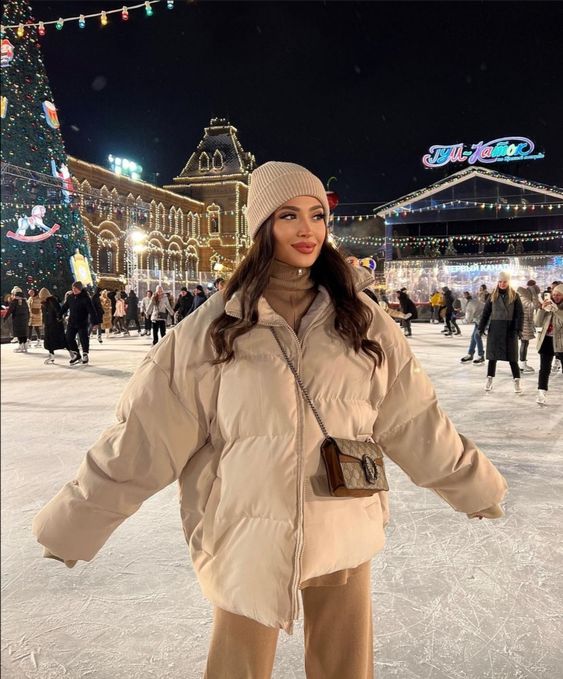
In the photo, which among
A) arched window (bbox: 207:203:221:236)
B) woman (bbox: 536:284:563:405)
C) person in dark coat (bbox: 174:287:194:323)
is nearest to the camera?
woman (bbox: 536:284:563:405)

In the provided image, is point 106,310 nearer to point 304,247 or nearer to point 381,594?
point 381,594

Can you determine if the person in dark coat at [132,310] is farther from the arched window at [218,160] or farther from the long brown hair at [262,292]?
the arched window at [218,160]

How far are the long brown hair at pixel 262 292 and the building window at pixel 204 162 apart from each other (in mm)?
40985

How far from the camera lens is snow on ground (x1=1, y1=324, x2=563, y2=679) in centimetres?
152

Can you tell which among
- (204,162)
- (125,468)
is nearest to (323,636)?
(125,468)

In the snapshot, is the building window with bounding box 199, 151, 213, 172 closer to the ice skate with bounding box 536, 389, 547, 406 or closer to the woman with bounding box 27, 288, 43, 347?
the woman with bounding box 27, 288, 43, 347

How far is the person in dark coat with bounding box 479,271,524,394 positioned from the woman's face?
5049 millimetres

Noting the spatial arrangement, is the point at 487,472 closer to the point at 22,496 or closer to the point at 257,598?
the point at 257,598

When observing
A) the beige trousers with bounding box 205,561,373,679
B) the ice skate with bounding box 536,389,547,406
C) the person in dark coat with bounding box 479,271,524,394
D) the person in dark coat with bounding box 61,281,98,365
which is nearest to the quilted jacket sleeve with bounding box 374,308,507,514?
the beige trousers with bounding box 205,561,373,679

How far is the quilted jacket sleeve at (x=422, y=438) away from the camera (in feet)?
3.93

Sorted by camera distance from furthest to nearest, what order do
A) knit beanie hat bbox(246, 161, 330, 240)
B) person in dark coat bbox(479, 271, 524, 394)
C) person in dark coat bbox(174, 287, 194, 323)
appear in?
person in dark coat bbox(174, 287, 194, 323), person in dark coat bbox(479, 271, 524, 394), knit beanie hat bbox(246, 161, 330, 240)

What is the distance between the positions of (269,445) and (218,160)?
4206 cm

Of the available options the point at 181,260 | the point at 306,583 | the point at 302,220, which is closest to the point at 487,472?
the point at 306,583

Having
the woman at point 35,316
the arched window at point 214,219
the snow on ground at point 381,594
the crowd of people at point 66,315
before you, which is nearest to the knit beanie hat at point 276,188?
the snow on ground at point 381,594
